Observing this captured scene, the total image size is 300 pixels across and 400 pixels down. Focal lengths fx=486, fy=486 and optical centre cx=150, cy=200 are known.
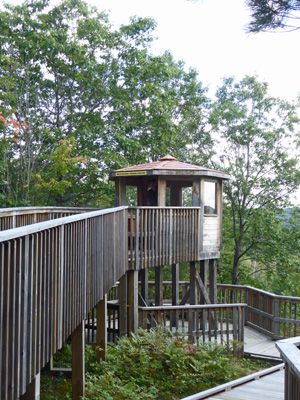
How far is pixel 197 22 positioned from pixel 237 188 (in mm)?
15678

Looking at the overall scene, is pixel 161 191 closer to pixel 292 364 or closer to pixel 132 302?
pixel 132 302

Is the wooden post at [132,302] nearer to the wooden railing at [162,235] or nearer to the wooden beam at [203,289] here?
the wooden railing at [162,235]

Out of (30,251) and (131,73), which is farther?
(131,73)

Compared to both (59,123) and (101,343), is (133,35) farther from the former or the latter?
(101,343)

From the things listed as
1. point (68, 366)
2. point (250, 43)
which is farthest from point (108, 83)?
point (250, 43)

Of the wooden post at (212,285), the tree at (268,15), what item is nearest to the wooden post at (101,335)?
the wooden post at (212,285)

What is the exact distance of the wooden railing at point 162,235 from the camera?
10.2m

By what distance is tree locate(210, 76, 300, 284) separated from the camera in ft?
64.6

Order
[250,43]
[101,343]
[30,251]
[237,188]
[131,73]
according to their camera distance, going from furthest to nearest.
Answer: [237,188] < [131,73] < [101,343] < [250,43] < [30,251]

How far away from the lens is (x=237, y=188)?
20.4m

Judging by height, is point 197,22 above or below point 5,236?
above

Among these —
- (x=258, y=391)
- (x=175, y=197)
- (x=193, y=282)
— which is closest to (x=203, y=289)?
(x=193, y=282)

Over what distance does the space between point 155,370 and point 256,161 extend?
44.1ft

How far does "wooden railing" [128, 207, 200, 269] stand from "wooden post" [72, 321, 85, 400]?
3.67 metres
